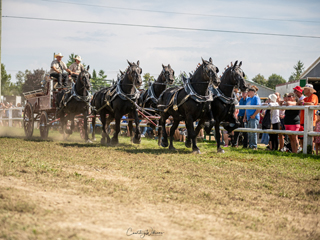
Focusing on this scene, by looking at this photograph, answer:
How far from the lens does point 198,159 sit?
9.52 m

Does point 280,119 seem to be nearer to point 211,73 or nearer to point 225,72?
point 225,72

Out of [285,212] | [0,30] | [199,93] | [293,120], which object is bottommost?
[285,212]

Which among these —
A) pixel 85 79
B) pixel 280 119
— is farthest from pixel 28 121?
pixel 280 119

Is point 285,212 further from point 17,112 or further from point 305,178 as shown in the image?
point 17,112

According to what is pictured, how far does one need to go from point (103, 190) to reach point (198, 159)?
4223 mm

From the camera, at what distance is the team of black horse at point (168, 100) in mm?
10930

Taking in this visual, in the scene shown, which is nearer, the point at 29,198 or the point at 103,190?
the point at 29,198

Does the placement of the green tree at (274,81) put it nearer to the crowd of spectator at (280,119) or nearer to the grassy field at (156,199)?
the crowd of spectator at (280,119)

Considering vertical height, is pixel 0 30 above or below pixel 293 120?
above

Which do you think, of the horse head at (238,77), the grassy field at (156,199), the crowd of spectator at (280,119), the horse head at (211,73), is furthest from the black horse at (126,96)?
the grassy field at (156,199)

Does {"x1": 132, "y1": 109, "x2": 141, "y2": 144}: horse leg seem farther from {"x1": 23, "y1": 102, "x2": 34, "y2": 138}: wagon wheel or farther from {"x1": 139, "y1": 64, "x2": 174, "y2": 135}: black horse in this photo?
{"x1": 23, "y1": 102, "x2": 34, "y2": 138}: wagon wheel

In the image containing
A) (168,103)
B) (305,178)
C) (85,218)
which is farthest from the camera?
(168,103)

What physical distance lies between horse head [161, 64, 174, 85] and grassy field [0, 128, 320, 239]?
16.6 ft

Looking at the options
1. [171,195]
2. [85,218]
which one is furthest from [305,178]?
[85,218]
